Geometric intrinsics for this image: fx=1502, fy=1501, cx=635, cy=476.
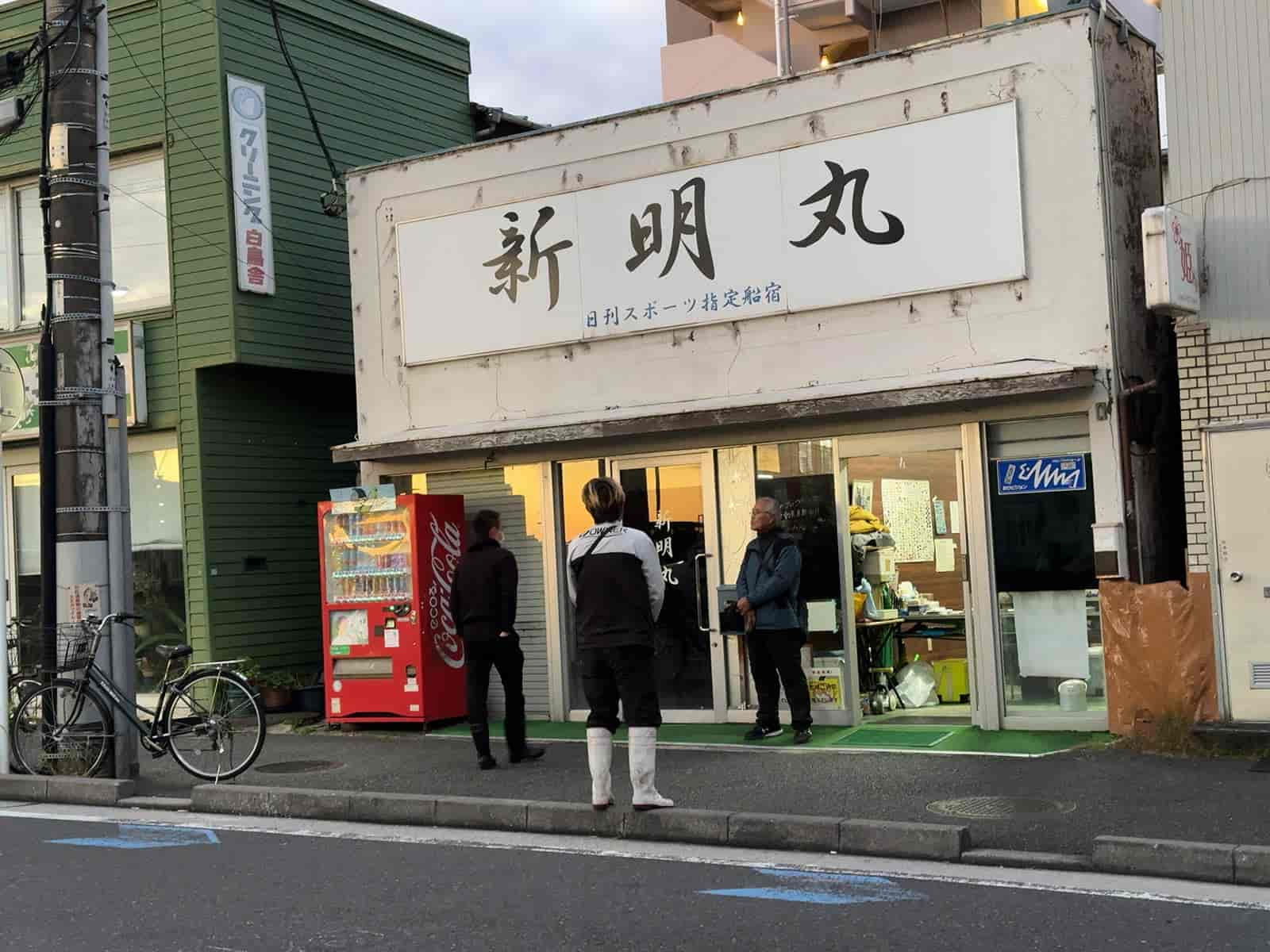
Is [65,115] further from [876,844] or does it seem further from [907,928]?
[907,928]

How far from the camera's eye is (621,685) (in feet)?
27.8

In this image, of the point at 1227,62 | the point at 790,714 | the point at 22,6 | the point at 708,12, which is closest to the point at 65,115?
the point at 22,6

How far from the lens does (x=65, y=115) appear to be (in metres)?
11.0

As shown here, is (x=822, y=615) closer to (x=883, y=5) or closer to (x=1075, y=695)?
(x=1075, y=695)

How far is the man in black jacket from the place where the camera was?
11117 mm

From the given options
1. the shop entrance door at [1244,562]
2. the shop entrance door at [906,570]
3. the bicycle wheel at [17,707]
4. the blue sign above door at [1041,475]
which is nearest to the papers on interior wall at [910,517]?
the shop entrance door at [906,570]

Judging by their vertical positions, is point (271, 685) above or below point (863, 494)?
below

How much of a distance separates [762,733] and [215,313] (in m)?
7.12

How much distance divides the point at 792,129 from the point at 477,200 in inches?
127

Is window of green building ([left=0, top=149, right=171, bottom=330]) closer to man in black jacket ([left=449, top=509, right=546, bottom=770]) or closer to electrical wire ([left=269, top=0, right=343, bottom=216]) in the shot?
electrical wire ([left=269, top=0, right=343, bottom=216])

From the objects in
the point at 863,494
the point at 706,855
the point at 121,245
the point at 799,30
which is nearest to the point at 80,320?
the point at 121,245

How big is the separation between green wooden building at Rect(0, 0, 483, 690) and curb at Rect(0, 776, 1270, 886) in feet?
16.4

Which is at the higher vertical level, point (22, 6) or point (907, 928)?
point (22, 6)

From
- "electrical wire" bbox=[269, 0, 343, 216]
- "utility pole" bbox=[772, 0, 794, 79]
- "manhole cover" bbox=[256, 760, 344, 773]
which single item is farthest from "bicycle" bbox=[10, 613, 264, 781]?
"utility pole" bbox=[772, 0, 794, 79]
